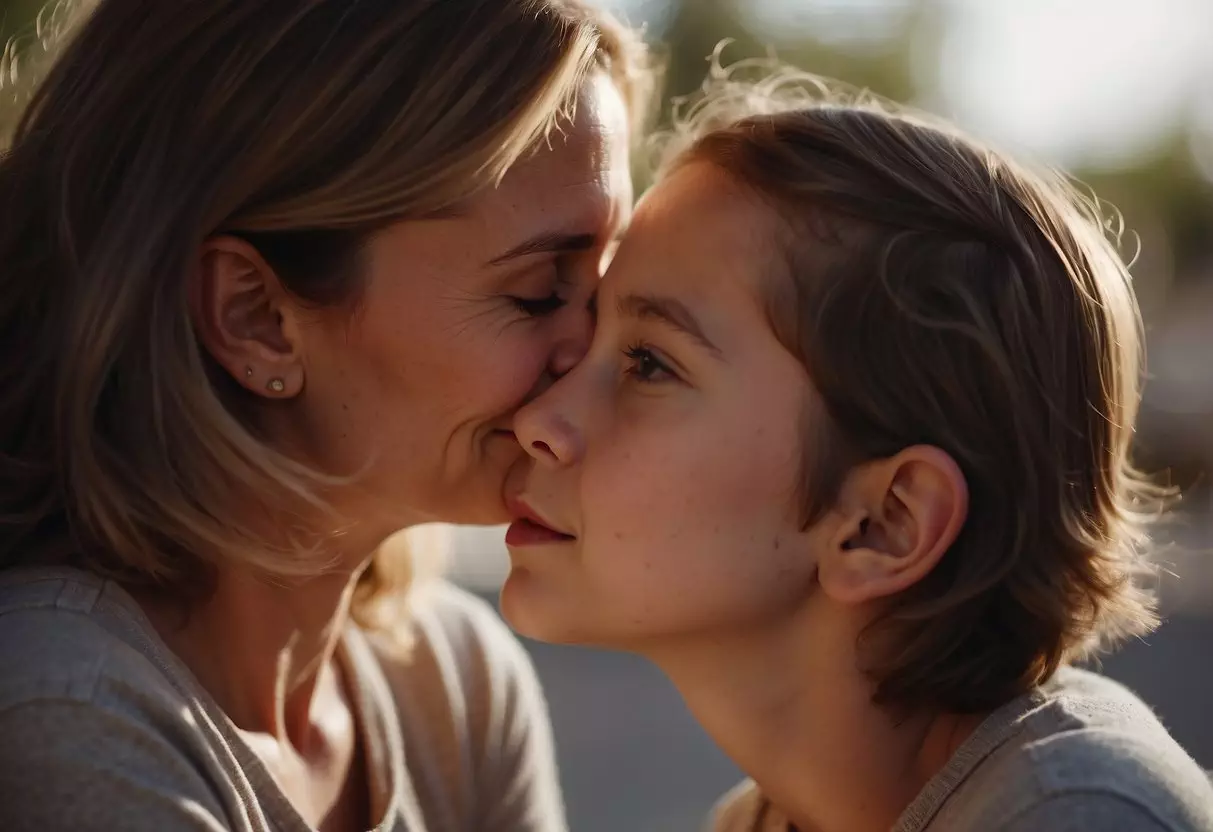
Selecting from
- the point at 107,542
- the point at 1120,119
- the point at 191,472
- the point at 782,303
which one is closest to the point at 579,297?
the point at 782,303

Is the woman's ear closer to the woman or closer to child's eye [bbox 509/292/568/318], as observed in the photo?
the woman

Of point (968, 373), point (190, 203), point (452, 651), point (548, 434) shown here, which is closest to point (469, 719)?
point (452, 651)

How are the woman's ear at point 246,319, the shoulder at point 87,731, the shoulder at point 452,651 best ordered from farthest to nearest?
the shoulder at point 452,651 → the woman's ear at point 246,319 → the shoulder at point 87,731

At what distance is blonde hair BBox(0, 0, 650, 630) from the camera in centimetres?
239

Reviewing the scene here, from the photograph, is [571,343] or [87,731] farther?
[571,343]

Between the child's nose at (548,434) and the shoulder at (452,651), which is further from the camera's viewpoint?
the shoulder at (452,651)

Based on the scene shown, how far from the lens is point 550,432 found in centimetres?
245

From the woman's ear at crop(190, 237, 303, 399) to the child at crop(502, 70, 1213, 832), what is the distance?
17.2 inches

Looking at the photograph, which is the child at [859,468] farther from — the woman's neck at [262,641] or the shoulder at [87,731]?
the shoulder at [87,731]

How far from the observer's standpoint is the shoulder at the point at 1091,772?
200cm

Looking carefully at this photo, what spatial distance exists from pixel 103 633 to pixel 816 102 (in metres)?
1.48

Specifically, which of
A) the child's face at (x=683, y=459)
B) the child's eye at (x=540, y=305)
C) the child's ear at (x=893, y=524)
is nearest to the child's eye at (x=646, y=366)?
the child's face at (x=683, y=459)

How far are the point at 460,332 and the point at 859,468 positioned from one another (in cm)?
72

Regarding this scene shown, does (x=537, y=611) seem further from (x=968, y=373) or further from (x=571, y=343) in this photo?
(x=968, y=373)
